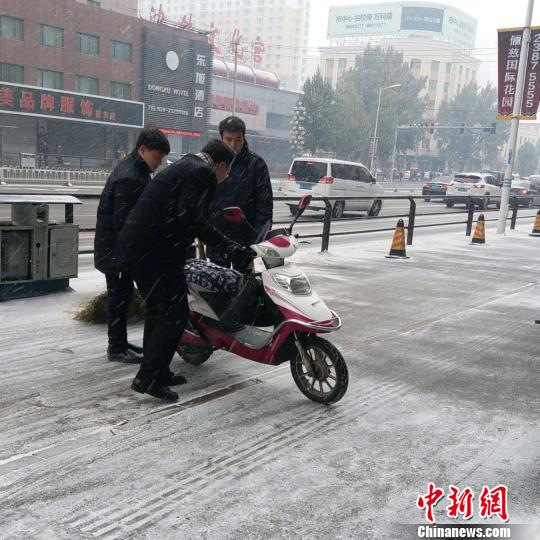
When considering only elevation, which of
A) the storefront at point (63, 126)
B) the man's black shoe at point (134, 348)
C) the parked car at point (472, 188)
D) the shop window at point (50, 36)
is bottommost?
the man's black shoe at point (134, 348)

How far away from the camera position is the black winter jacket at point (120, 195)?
16.8 feet

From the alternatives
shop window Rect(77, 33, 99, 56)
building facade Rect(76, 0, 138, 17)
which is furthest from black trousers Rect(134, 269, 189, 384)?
building facade Rect(76, 0, 138, 17)

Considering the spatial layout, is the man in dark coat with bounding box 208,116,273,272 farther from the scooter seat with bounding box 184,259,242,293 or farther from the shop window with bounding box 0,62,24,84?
the shop window with bounding box 0,62,24,84

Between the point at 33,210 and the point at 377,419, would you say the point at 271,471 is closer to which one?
the point at 377,419

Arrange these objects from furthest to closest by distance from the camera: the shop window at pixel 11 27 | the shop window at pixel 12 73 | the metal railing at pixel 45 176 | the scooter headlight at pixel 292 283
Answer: the shop window at pixel 12 73 → the shop window at pixel 11 27 → the metal railing at pixel 45 176 → the scooter headlight at pixel 292 283

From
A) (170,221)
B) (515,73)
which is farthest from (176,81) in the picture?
(170,221)

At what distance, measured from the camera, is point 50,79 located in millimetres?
44281

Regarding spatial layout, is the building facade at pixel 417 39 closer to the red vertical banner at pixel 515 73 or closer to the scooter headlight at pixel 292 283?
the red vertical banner at pixel 515 73

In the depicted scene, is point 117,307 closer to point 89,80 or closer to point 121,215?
point 121,215

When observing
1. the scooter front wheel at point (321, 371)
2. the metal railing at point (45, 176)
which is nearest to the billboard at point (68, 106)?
the metal railing at point (45, 176)

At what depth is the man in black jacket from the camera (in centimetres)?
503

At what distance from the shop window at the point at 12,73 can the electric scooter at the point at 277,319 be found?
137ft

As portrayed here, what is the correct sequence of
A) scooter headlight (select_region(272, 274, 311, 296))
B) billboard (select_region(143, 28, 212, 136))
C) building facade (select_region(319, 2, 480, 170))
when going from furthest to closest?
building facade (select_region(319, 2, 480, 170))
billboard (select_region(143, 28, 212, 136))
scooter headlight (select_region(272, 274, 311, 296))

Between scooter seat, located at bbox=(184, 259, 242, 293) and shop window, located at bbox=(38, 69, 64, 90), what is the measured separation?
141 ft
